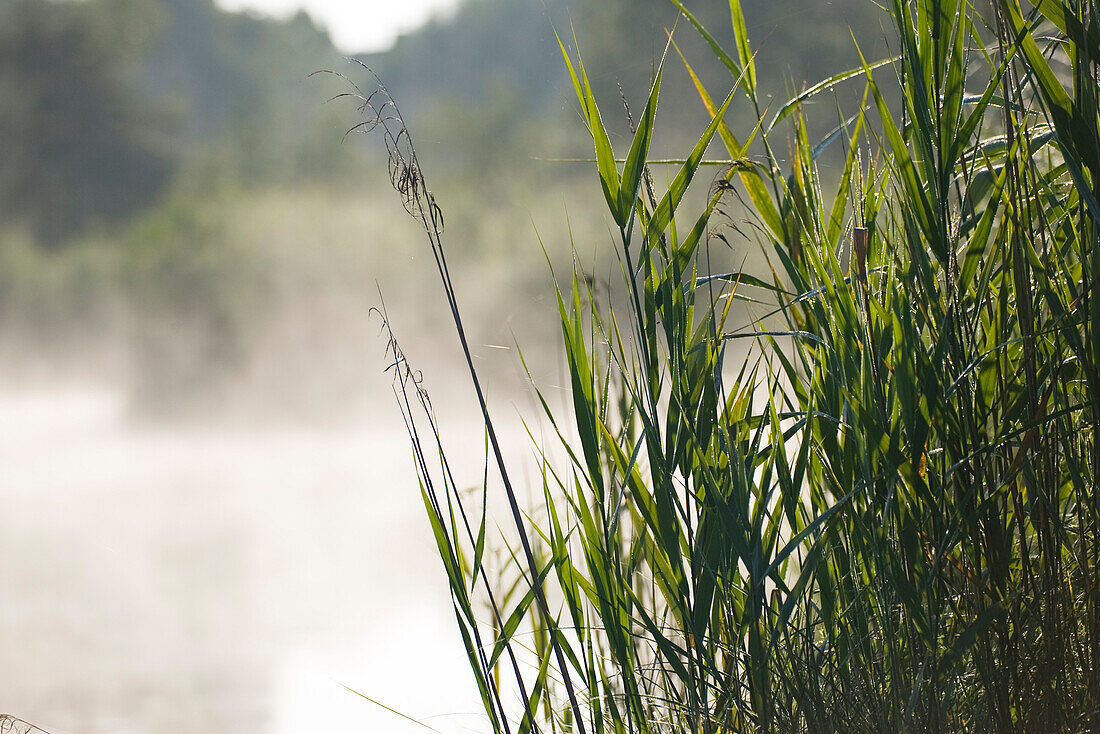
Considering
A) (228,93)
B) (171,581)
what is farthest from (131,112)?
(171,581)

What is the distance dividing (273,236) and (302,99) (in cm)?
55

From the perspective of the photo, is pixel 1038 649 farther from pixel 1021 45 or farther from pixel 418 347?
pixel 418 347

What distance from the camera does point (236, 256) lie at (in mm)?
3244

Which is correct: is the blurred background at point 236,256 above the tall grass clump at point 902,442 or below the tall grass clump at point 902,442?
above

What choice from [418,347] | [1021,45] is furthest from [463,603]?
[418,347]

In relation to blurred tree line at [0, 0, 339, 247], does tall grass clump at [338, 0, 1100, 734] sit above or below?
below

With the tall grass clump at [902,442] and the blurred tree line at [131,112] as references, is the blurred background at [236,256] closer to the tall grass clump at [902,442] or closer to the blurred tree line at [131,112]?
the blurred tree line at [131,112]

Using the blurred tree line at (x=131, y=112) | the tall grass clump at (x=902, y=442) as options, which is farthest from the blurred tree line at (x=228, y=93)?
the tall grass clump at (x=902, y=442)

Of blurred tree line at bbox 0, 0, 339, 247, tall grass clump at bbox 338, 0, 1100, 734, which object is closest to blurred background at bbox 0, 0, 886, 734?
blurred tree line at bbox 0, 0, 339, 247

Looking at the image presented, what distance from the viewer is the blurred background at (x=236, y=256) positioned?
2.48 metres

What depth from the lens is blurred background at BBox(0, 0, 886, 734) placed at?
2479 mm

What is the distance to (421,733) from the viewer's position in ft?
5.78

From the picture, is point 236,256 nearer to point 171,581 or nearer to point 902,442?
point 171,581

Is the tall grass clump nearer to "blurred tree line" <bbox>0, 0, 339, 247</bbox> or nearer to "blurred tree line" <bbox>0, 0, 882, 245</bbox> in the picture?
"blurred tree line" <bbox>0, 0, 882, 245</bbox>
